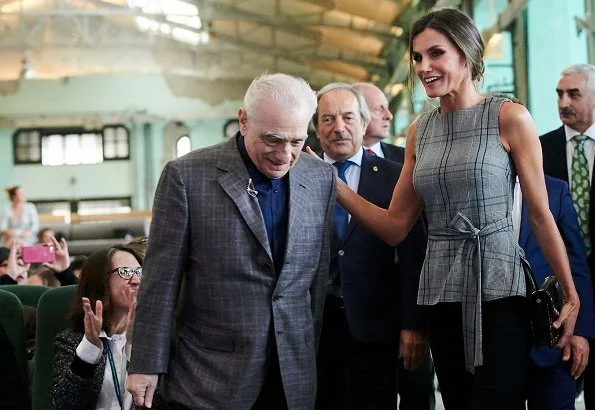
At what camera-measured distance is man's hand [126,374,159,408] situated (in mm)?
2498

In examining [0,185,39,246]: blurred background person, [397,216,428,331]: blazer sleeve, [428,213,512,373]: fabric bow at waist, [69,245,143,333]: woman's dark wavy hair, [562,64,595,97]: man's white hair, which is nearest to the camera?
[428,213,512,373]: fabric bow at waist

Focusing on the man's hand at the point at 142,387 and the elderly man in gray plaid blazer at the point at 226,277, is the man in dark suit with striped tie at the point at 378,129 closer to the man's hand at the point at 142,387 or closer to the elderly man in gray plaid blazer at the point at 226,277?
the elderly man in gray plaid blazer at the point at 226,277

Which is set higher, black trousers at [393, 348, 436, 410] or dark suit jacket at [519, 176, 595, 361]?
dark suit jacket at [519, 176, 595, 361]

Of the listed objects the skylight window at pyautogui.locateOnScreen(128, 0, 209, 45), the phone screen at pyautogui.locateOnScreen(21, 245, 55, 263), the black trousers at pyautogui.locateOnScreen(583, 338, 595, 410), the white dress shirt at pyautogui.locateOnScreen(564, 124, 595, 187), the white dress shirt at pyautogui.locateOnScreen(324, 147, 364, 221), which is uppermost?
the skylight window at pyautogui.locateOnScreen(128, 0, 209, 45)

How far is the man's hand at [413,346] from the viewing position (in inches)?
126

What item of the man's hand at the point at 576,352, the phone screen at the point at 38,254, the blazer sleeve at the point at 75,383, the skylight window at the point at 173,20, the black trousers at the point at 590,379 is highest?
the skylight window at the point at 173,20

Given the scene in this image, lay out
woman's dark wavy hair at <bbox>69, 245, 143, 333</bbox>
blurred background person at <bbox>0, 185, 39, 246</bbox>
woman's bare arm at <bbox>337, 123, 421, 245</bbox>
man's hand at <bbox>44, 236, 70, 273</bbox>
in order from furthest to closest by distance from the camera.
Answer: blurred background person at <bbox>0, 185, 39, 246</bbox>
man's hand at <bbox>44, 236, 70, 273</bbox>
woman's dark wavy hair at <bbox>69, 245, 143, 333</bbox>
woman's bare arm at <bbox>337, 123, 421, 245</bbox>

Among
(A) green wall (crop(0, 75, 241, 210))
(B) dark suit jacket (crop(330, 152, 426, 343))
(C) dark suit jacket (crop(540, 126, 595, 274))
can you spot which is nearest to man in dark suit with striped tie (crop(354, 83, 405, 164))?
(C) dark suit jacket (crop(540, 126, 595, 274))

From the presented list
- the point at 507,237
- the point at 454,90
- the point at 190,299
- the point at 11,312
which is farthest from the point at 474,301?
the point at 11,312

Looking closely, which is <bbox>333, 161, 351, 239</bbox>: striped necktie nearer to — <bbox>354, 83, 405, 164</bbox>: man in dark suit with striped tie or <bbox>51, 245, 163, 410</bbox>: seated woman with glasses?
<bbox>51, 245, 163, 410</bbox>: seated woman with glasses

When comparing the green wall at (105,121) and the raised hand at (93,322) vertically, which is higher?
the green wall at (105,121)

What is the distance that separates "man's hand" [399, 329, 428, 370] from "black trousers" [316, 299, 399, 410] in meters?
0.25

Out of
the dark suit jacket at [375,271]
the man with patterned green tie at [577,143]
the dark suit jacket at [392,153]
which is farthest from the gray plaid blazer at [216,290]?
the dark suit jacket at [392,153]

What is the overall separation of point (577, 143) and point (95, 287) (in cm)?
201
